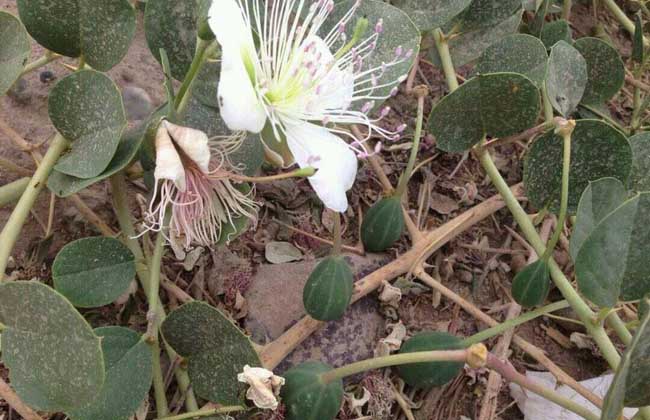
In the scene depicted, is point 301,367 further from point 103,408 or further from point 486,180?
point 486,180

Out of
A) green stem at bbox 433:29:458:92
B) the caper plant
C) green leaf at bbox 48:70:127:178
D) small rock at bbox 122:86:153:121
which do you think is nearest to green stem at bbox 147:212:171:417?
the caper plant

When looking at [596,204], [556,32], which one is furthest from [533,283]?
[556,32]

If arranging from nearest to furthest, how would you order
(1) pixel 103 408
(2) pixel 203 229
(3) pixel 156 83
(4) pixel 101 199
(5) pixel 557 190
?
(1) pixel 103 408 → (2) pixel 203 229 → (5) pixel 557 190 → (4) pixel 101 199 → (3) pixel 156 83

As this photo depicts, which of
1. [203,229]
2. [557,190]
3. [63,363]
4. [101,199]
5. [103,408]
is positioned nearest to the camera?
[63,363]

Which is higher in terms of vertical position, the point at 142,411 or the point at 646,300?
the point at 646,300

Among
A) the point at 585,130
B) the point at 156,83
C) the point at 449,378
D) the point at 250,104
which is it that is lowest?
the point at 449,378

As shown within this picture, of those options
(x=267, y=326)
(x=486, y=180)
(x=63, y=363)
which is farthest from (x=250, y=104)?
(x=486, y=180)

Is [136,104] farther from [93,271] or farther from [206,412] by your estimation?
[206,412]
